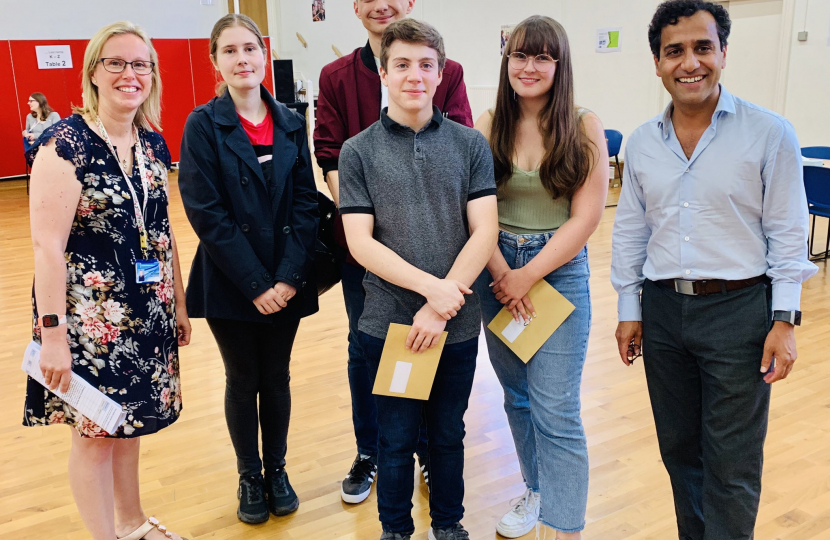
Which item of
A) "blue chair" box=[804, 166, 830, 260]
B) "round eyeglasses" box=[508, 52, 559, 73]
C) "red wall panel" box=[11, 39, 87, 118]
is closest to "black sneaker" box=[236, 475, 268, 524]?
"round eyeglasses" box=[508, 52, 559, 73]

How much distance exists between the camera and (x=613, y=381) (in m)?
3.66

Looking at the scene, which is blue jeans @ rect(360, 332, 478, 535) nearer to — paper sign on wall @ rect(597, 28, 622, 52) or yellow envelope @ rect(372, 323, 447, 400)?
yellow envelope @ rect(372, 323, 447, 400)

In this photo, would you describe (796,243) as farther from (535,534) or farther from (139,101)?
(139,101)

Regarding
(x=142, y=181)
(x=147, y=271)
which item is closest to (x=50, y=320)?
(x=147, y=271)

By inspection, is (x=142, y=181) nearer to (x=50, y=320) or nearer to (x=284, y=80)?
(x=50, y=320)

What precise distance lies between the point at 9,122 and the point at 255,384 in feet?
36.5

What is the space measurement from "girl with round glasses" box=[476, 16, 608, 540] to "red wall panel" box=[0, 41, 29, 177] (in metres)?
11.5

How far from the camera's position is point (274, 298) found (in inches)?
86.7

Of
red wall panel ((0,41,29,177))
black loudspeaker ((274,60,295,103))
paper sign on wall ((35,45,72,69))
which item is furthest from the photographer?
black loudspeaker ((274,60,295,103))

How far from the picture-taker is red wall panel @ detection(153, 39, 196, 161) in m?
12.3

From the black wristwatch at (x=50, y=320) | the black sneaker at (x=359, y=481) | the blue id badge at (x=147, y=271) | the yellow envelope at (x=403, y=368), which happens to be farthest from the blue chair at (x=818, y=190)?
the black wristwatch at (x=50, y=320)

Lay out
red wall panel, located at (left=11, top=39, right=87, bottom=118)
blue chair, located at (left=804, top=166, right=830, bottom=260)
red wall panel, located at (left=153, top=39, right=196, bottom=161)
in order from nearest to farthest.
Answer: blue chair, located at (left=804, top=166, right=830, bottom=260), red wall panel, located at (left=11, top=39, right=87, bottom=118), red wall panel, located at (left=153, top=39, right=196, bottom=161)

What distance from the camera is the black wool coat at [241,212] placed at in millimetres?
2152

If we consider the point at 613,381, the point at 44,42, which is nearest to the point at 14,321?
the point at 613,381
